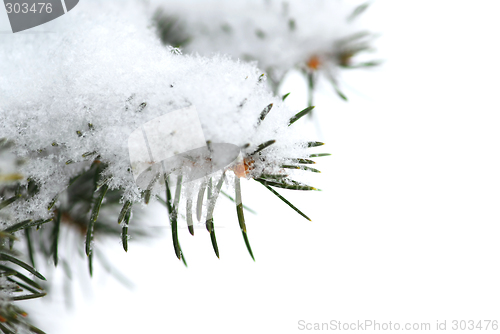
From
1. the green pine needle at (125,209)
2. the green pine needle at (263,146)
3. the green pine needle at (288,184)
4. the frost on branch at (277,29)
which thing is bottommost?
the green pine needle at (125,209)

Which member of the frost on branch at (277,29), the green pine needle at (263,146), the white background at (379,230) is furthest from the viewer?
the white background at (379,230)

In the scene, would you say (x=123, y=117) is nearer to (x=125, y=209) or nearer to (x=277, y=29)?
(x=125, y=209)

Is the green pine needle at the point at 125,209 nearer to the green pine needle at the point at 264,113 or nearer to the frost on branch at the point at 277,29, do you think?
the green pine needle at the point at 264,113

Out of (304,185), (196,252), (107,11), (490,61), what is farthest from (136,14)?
(490,61)

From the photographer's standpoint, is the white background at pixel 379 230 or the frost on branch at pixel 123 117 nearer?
the frost on branch at pixel 123 117

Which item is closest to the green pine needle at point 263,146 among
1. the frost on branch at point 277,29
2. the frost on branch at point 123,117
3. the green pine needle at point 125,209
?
the frost on branch at point 123,117

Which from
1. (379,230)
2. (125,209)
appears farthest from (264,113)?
(379,230)
